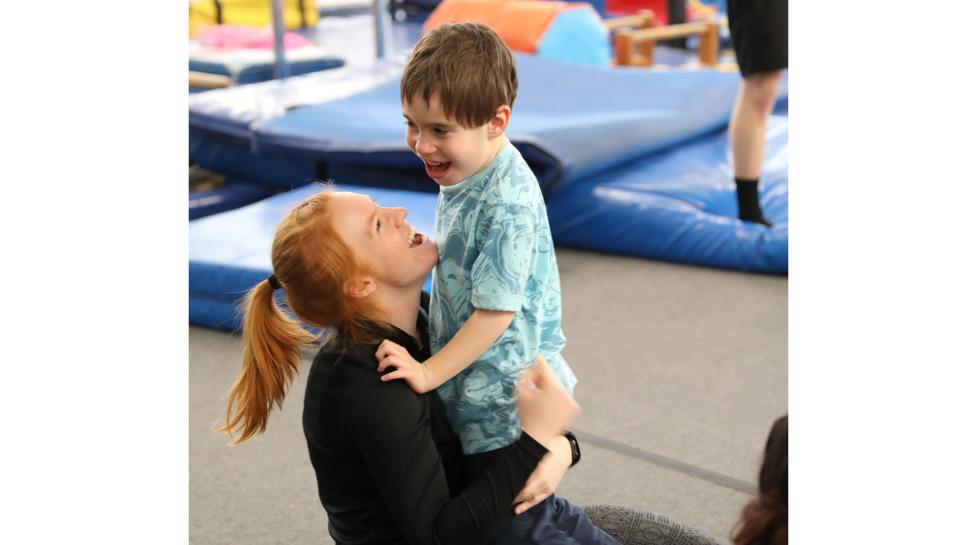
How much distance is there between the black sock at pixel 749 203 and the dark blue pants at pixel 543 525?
2.29m

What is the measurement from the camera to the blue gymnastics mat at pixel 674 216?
3.45 meters

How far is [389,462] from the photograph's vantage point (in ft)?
3.84

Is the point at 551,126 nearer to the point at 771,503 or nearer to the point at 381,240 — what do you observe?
the point at 381,240

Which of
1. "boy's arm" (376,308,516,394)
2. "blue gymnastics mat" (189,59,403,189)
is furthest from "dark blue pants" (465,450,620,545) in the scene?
"blue gymnastics mat" (189,59,403,189)

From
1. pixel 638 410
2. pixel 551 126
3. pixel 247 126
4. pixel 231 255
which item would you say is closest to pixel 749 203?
pixel 551 126

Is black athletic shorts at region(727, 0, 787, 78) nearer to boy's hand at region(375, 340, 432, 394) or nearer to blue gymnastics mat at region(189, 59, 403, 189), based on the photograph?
blue gymnastics mat at region(189, 59, 403, 189)

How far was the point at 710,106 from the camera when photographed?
4.33m

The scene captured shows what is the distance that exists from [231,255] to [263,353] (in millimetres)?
1836

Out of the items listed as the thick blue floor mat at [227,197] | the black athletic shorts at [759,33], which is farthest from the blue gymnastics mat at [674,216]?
the thick blue floor mat at [227,197]

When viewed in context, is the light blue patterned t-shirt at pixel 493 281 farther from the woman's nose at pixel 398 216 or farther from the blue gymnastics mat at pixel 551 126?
the blue gymnastics mat at pixel 551 126

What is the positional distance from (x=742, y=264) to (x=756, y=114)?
0.45m
